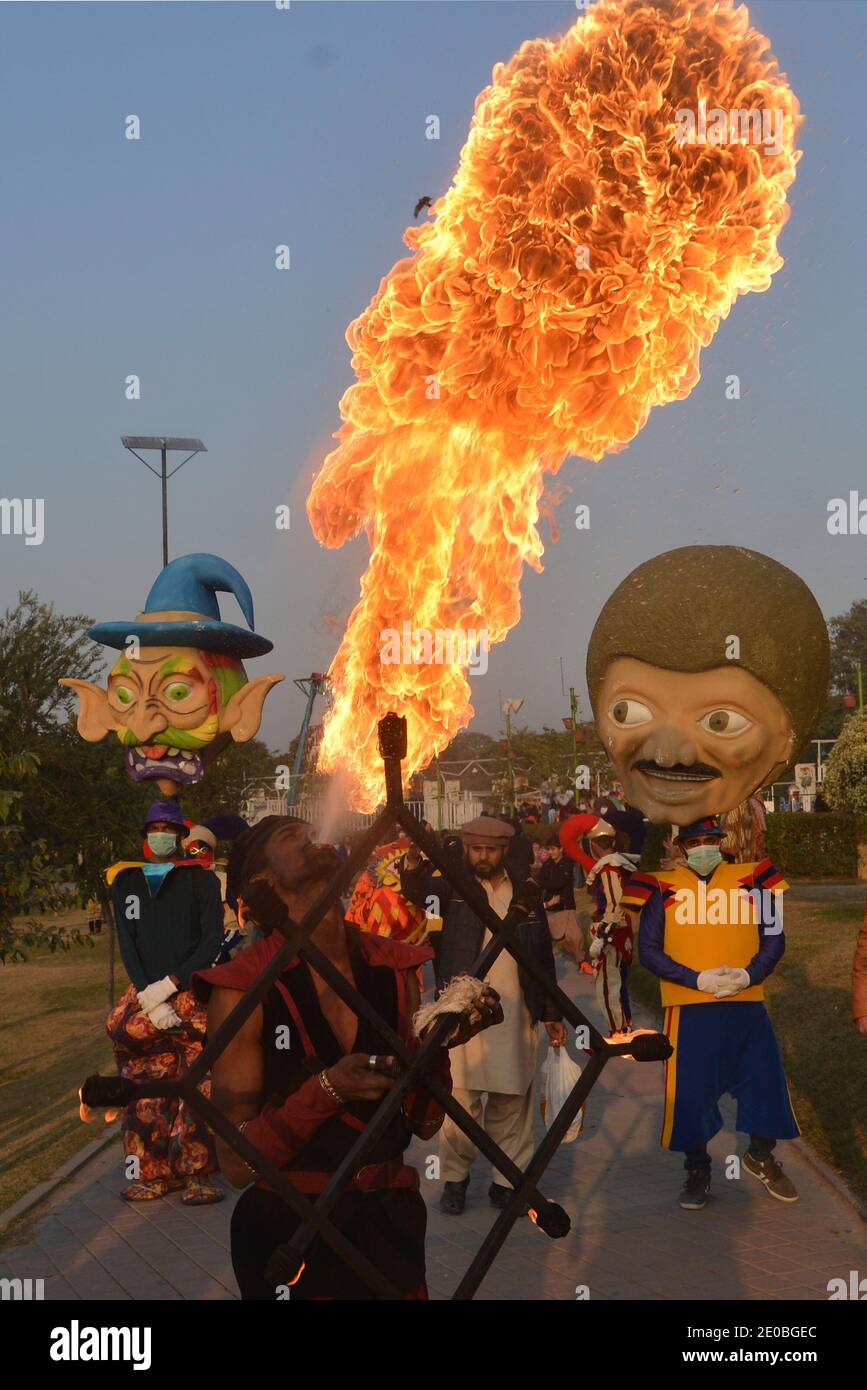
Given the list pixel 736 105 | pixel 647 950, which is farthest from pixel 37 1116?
pixel 736 105

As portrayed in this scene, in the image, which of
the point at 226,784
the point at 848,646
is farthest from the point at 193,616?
the point at 848,646

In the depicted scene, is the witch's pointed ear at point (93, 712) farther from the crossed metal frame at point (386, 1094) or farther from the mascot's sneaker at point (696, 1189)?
the crossed metal frame at point (386, 1094)

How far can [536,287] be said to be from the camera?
758 cm

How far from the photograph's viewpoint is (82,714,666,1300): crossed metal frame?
291 cm

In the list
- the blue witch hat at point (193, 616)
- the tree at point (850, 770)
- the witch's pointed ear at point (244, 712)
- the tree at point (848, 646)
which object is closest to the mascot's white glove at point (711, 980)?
the witch's pointed ear at point (244, 712)

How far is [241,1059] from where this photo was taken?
3.57 metres

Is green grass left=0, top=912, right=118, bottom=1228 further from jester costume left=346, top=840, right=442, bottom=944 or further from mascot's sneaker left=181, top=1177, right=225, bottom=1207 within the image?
jester costume left=346, top=840, right=442, bottom=944

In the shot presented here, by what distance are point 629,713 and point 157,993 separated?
3.10 metres

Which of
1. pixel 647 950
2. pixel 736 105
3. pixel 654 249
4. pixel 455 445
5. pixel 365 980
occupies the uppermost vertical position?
pixel 736 105

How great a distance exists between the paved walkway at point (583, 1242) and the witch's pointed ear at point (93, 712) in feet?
9.16

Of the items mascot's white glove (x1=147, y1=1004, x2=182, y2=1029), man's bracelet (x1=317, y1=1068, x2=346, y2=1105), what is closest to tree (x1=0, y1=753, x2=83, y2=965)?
mascot's white glove (x1=147, y1=1004, x2=182, y2=1029)
